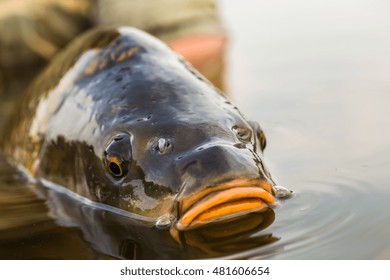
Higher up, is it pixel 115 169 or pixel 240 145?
pixel 240 145

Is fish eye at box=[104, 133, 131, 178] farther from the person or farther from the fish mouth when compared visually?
the person

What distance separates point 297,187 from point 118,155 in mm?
792

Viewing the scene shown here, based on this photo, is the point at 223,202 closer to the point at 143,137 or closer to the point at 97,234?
the point at 143,137

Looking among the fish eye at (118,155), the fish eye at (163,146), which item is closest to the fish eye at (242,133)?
the fish eye at (163,146)

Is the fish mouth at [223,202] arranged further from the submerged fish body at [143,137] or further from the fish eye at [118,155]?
the fish eye at [118,155]

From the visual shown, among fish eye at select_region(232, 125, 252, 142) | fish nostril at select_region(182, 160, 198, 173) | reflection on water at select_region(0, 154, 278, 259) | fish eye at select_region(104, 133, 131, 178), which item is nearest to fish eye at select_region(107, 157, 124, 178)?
fish eye at select_region(104, 133, 131, 178)

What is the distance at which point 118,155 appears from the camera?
321cm

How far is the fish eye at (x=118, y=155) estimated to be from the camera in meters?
3.20

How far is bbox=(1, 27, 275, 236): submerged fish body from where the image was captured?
287cm

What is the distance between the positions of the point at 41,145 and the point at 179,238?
143 centimetres

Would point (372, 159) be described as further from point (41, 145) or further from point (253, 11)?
point (253, 11)

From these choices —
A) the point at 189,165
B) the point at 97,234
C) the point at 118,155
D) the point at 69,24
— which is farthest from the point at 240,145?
the point at 69,24

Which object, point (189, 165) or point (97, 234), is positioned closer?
point (189, 165)

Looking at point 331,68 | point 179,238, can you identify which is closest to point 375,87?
point 331,68
